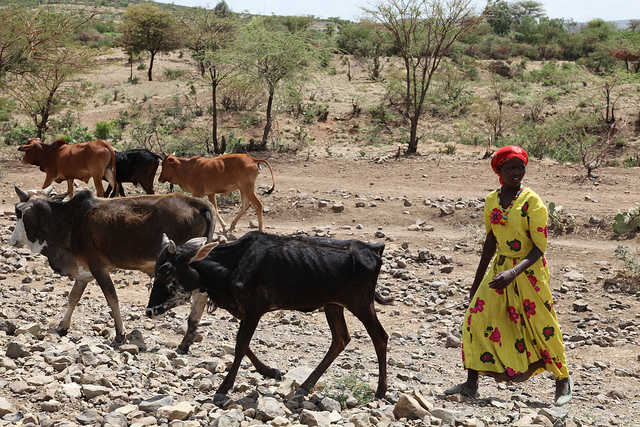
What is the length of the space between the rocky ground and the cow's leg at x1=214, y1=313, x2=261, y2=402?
0.13m

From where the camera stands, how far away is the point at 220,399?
16.2 ft

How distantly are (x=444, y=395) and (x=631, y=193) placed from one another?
11.5m

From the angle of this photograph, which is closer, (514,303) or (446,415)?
(446,415)

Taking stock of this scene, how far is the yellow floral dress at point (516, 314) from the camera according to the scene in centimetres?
527

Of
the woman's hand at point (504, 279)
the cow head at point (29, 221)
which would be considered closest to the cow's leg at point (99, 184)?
the cow head at point (29, 221)

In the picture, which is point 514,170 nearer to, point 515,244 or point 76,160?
point 515,244

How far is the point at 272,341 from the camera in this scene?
24.0 ft

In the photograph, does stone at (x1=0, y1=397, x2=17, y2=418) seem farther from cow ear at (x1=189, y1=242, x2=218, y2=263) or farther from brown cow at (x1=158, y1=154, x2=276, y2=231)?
brown cow at (x1=158, y1=154, x2=276, y2=231)

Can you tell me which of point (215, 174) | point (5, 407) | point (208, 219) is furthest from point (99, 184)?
point (5, 407)

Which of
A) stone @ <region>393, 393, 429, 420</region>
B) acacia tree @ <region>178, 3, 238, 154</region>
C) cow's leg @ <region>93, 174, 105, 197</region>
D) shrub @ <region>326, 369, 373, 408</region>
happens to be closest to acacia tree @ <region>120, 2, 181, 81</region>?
acacia tree @ <region>178, 3, 238, 154</region>

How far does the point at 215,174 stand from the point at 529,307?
26.8 ft

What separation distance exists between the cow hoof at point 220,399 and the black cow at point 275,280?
57mm

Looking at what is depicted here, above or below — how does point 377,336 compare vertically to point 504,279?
below

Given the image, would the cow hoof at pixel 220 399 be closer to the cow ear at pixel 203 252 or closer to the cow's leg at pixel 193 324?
the cow ear at pixel 203 252
